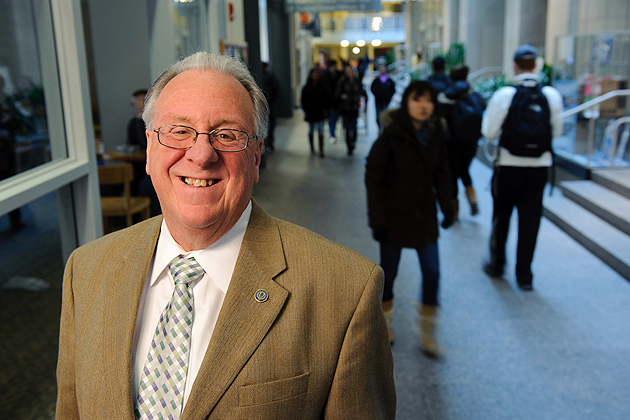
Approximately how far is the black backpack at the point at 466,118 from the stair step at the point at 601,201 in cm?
147

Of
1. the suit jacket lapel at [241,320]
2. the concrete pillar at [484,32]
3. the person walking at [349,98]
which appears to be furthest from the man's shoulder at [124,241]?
the concrete pillar at [484,32]

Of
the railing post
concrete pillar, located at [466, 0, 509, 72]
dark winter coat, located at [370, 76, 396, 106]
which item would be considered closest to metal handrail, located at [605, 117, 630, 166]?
the railing post

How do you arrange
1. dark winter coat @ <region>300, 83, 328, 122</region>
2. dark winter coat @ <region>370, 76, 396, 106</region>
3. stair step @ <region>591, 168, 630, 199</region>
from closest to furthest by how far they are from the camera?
stair step @ <region>591, 168, 630, 199</region>
dark winter coat @ <region>300, 83, 328, 122</region>
dark winter coat @ <region>370, 76, 396, 106</region>

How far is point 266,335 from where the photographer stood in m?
1.26

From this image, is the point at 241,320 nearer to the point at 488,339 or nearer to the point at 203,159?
the point at 203,159

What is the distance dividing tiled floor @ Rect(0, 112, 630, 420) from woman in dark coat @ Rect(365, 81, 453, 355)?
1.92ft

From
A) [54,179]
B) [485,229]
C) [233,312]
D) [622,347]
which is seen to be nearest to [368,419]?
[233,312]

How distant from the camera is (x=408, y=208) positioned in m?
3.47

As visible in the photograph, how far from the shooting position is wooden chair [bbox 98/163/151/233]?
5.04 metres

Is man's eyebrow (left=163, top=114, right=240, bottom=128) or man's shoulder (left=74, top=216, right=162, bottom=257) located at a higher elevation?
man's eyebrow (left=163, top=114, right=240, bottom=128)

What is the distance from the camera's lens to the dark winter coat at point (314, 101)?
10.8 m

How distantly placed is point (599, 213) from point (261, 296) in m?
5.99

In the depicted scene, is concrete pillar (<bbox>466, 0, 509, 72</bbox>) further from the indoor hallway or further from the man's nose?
the man's nose

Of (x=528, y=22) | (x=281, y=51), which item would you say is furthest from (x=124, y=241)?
(x=281, y=51)
